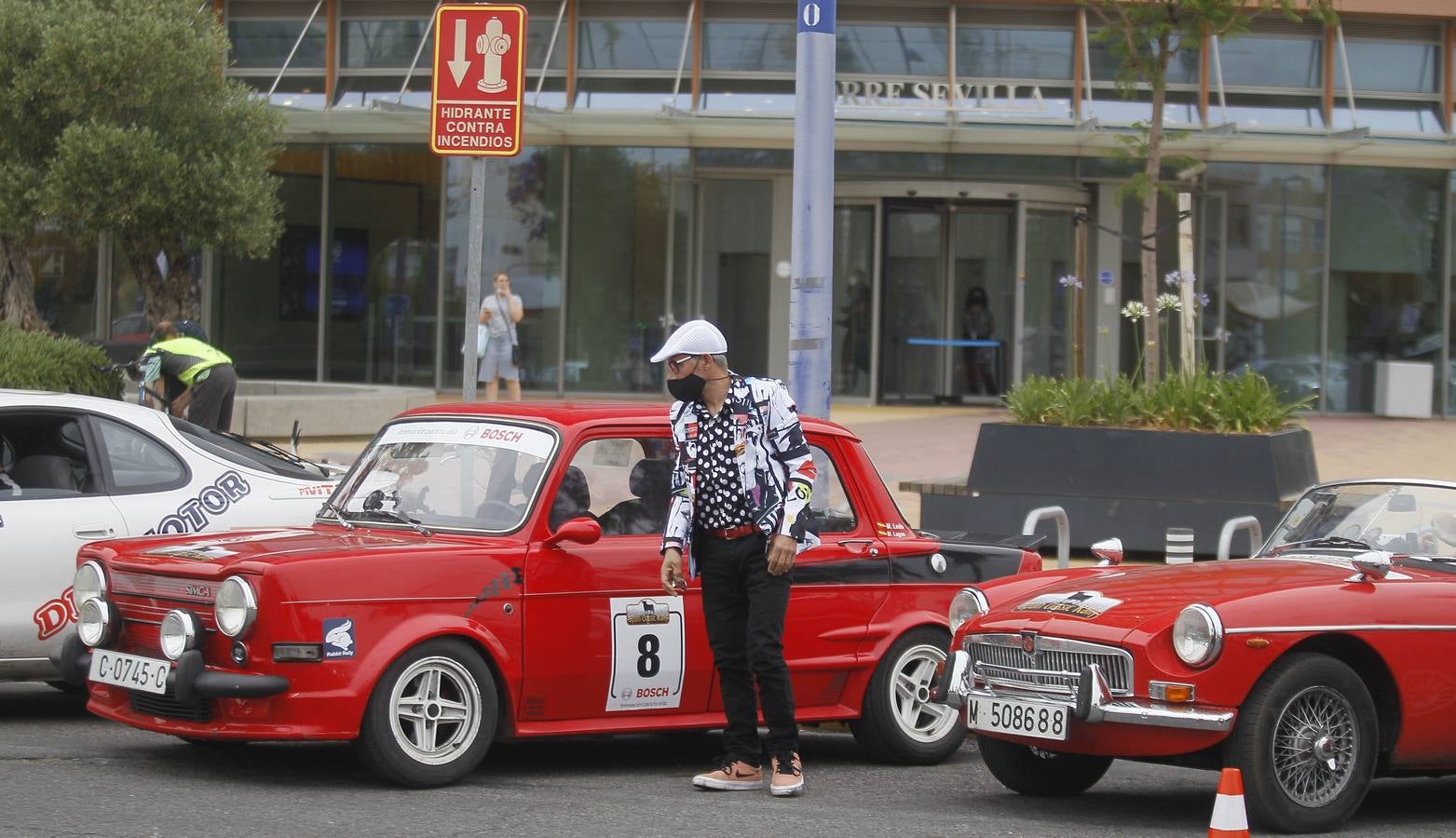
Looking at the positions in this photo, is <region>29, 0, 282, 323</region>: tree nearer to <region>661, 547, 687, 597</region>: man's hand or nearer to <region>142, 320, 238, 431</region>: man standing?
<region>142, 320, 238, 431</region>: man standing

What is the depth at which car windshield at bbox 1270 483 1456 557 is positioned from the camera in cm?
721

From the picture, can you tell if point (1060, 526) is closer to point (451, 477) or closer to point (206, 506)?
point (451, 477)

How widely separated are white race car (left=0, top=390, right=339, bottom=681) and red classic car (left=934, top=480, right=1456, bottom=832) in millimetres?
3484

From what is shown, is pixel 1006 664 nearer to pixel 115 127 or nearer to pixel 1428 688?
pixel 1428 688

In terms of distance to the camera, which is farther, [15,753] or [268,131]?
[268,131]

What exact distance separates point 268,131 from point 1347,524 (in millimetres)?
14320

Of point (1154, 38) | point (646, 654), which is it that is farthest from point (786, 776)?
point (1154, 38)

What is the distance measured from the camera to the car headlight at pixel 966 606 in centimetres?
707

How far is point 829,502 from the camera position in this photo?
313 inches

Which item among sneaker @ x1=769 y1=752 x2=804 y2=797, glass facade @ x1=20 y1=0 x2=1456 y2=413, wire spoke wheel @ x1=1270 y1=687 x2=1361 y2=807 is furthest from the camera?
glass facade @ x1=20 y1=0 x2=1456 y2=413

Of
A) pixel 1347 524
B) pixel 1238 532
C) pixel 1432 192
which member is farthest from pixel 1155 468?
pixel 1432 192

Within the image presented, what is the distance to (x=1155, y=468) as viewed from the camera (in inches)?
492

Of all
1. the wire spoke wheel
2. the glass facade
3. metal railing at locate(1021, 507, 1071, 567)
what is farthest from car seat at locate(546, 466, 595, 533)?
the glass facade

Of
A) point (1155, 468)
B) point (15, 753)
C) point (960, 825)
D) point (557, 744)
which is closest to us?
point (960, 825)
